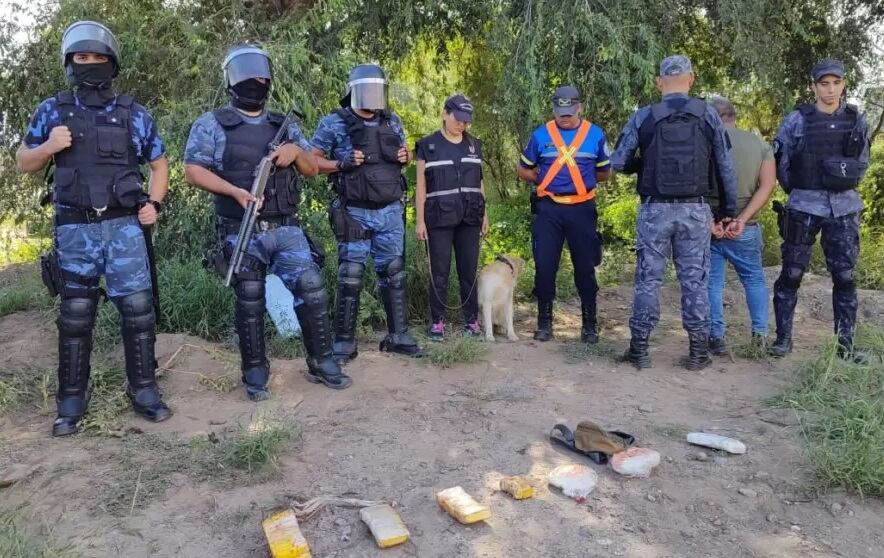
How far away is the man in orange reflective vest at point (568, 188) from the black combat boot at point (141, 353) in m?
3.07

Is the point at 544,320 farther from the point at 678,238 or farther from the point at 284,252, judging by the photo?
the point at 284,252

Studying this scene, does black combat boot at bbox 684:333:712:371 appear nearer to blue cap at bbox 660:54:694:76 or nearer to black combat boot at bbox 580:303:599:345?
black combat boot at bbox 580:303:599:345

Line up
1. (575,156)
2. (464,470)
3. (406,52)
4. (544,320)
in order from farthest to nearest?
(406,52) → (544,320) → (575,156) → (464,470)

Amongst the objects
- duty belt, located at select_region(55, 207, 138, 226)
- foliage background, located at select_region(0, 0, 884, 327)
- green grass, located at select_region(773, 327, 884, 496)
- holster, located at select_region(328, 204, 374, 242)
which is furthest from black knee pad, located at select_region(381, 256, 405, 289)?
green grass, located at select_region(773, 327, 884, 496)

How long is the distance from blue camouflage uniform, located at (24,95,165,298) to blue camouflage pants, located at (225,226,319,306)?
0.57m

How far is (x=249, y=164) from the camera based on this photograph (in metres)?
4.36

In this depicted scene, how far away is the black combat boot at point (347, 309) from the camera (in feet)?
17.1

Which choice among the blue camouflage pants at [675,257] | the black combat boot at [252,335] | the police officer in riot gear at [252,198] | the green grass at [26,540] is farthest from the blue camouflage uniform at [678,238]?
the green grass at [26,540]

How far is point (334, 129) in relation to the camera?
16.9ft

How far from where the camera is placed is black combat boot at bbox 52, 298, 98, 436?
405 cm

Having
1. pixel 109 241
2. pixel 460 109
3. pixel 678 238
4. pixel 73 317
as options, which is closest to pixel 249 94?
pixel 109 241

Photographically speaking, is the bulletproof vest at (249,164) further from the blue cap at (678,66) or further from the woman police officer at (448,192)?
the blue cap at (678,66)

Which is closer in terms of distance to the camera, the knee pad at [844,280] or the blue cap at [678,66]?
the blue cap at [678,66]

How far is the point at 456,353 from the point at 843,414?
253 centimetres
